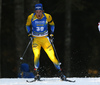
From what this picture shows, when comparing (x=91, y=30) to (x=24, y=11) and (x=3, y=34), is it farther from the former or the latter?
(x=24, y=11)

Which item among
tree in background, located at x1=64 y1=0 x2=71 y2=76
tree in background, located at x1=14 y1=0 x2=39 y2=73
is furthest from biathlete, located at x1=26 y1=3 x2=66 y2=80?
tree in background, located at x1=64 y1=0 x2=71 y2=76

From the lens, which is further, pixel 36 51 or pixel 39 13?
pixel 36 51

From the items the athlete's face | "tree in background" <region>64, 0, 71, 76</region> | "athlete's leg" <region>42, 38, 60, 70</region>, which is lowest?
"tree in background" <region>64, 0, 71, 76</region>

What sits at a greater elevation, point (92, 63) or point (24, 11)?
point (24, 11)

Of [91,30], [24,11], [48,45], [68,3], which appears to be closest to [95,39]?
[91,30]

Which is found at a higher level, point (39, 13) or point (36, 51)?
point (39, 13)

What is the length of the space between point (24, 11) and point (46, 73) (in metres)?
2.89

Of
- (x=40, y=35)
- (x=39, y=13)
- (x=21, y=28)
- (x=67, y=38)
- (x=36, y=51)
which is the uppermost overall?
(x=39, y=13)

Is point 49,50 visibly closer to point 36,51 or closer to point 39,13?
point 36,51

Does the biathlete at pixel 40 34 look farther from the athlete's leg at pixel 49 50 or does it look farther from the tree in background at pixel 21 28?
the tree in background at pixel 21 28

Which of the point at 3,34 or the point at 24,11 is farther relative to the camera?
the point at 3,34

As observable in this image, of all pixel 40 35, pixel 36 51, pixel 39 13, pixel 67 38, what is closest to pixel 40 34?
pixel 40 35

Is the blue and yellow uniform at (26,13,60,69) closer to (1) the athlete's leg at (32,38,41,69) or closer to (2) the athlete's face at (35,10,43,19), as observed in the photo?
(1) the athlete's leg at (32,38,41,69)

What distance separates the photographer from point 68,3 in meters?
21.3
